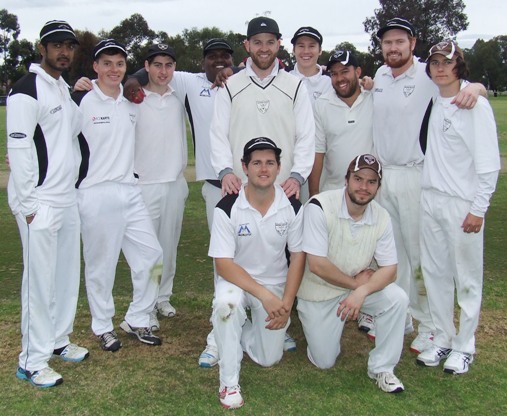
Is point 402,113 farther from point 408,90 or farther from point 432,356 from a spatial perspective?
point 432,356

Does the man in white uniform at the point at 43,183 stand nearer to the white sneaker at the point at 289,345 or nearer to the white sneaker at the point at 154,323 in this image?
the white sneaker at the point at 154,323

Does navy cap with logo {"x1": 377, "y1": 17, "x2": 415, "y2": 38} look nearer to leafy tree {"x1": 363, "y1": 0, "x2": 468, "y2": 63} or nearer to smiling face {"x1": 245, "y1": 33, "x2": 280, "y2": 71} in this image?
smiling face {"x1": 245, "y1": 33, "x2": 280, "y2": 71}


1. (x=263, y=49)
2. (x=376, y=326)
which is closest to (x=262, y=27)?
(x=263, y=49)

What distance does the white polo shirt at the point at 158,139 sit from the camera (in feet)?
19.1

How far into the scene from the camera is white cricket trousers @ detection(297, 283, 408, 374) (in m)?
4.70

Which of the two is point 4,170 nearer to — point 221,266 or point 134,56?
point 221,266

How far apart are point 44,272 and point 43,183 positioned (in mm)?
676

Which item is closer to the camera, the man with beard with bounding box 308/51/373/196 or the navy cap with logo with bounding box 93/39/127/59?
the navy cap with logo with bounding box 93/39/127/59

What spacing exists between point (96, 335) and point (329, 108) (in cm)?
294

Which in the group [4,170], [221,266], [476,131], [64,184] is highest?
[476,131]

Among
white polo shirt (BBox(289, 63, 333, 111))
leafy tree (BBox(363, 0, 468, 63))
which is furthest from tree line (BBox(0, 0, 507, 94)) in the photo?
white polo shirt (BBox(289, 63, 333, 111))

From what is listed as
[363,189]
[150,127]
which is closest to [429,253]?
[363,189]

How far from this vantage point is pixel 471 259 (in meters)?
4.94

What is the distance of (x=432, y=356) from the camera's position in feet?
16.8
